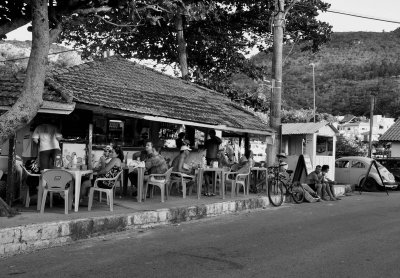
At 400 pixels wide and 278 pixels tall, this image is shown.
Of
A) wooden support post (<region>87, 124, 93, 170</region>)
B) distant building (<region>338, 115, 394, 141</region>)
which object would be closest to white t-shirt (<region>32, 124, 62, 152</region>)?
wooden support post (<region>87, 124, 93, 170</region>)

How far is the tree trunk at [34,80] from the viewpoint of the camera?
821 cm

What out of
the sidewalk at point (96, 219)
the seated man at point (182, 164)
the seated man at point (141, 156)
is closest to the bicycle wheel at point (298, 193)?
the sidewalk at point (96, 219)

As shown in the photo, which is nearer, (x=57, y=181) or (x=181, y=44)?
(x=57, y=181)

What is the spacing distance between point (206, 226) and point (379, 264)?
4.10 metres

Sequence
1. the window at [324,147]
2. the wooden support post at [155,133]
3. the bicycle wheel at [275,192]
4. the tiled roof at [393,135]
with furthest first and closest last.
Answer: the tiled roof at [393,135] < the window at [324,147] < the wooden support post at [155,133] < the bicycle wheel at [275,192]

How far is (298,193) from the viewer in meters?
14.9

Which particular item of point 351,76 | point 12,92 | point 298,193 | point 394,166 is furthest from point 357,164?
point 351,76

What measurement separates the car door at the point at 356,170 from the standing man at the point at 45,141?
1495 centimetres

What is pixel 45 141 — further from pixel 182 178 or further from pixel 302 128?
pixel 302 128

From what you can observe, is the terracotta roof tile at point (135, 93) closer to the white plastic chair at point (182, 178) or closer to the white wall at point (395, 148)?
the white plastic chair at point (182, 178)

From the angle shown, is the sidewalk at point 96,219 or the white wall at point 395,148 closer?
the sidewalk at point 96,219

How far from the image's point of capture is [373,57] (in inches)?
4803

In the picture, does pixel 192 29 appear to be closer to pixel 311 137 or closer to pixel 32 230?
pixel 311 137

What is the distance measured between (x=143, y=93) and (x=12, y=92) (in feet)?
15.2
